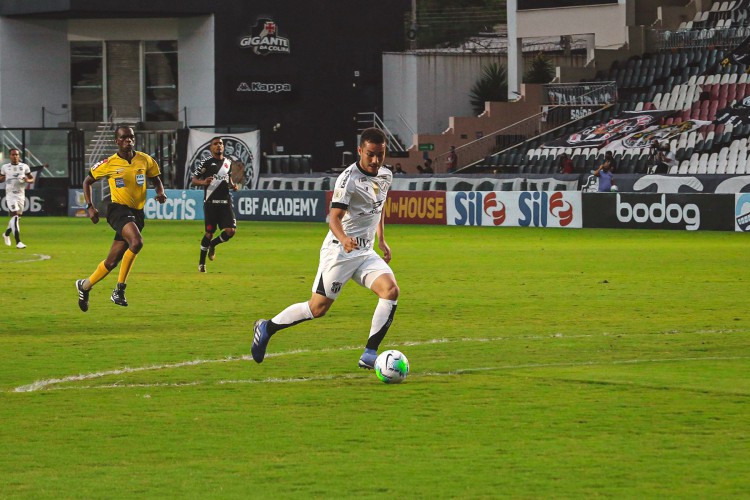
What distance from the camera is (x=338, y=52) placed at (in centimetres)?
6103

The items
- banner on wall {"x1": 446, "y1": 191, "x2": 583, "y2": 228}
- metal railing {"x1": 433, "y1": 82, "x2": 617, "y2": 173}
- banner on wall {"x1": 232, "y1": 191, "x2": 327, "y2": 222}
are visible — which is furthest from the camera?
metal railing {"x1": 433, "y1": 82, "x2": 617, "y2": 173}

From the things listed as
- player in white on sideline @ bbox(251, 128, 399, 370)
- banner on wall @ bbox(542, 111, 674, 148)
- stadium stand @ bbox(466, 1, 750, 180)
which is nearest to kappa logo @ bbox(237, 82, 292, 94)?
stadium stand @ bbox(466, 1, 750, 180)

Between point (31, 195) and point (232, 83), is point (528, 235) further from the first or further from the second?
point (232, 83)

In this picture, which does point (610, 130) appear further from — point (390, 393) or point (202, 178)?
point (390, 393)

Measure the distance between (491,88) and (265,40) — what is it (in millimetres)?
9458

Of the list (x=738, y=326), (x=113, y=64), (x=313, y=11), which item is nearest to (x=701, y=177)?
(x=738, y=326)

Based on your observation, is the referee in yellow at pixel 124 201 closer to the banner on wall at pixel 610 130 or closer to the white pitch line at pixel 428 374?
the white pitch line at pixel 428 374

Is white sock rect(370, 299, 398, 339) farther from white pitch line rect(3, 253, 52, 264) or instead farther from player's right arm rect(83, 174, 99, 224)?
white pitch line rect(3, 253, 52, 264)

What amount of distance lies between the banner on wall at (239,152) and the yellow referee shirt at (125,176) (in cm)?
3064

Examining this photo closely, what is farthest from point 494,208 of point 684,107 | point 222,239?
point 222,239

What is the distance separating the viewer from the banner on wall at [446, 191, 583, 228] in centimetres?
3738

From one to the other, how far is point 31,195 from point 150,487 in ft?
146

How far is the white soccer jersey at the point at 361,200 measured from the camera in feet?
37.6

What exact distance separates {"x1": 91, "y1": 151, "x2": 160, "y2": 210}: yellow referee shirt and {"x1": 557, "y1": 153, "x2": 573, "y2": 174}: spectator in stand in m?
26.9
